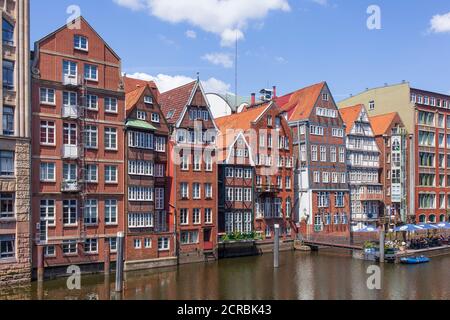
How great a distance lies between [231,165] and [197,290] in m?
23.5

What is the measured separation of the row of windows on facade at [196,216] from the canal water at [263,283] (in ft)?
16.2

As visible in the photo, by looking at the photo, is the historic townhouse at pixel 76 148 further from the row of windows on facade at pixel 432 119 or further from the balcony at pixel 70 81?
the row of windows on facade at pixel 432 119

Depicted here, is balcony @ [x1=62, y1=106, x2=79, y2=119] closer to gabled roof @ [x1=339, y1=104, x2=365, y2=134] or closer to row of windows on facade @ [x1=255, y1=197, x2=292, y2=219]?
row of windows on facade @ [x1=255, y1=197, x2=292, y2=219]

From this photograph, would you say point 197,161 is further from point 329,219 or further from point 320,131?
point 329,219

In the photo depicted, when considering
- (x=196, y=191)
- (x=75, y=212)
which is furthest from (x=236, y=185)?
(x=75, y=212)

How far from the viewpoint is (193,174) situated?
5675cm

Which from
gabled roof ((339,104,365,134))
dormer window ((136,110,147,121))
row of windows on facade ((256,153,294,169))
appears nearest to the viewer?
dormer window ((136,110,147,121))

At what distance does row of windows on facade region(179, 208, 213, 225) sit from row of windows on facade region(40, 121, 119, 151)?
444 inches

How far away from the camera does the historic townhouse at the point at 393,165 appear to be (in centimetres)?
8231

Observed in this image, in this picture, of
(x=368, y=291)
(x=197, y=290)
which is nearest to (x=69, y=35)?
(x=197, y=290)

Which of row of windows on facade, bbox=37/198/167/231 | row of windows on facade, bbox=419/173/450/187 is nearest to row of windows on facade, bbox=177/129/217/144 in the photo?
row of windows on facade, bbox=37/198/167/231

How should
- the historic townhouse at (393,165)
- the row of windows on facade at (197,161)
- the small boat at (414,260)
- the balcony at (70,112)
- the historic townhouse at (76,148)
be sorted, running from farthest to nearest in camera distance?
1. the historic townhouse at (393,165)
2. the row of windows on facade at (197,161)
3. the small boat at (414,260)
4. the balcony at (70,112)
5. the historic townhouse at (76,148)

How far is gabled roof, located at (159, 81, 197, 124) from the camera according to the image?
2260 inches

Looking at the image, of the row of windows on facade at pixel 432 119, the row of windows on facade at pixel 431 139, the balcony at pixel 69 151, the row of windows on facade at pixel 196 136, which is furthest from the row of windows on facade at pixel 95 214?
the row of windows on facade at pixel 432 119
